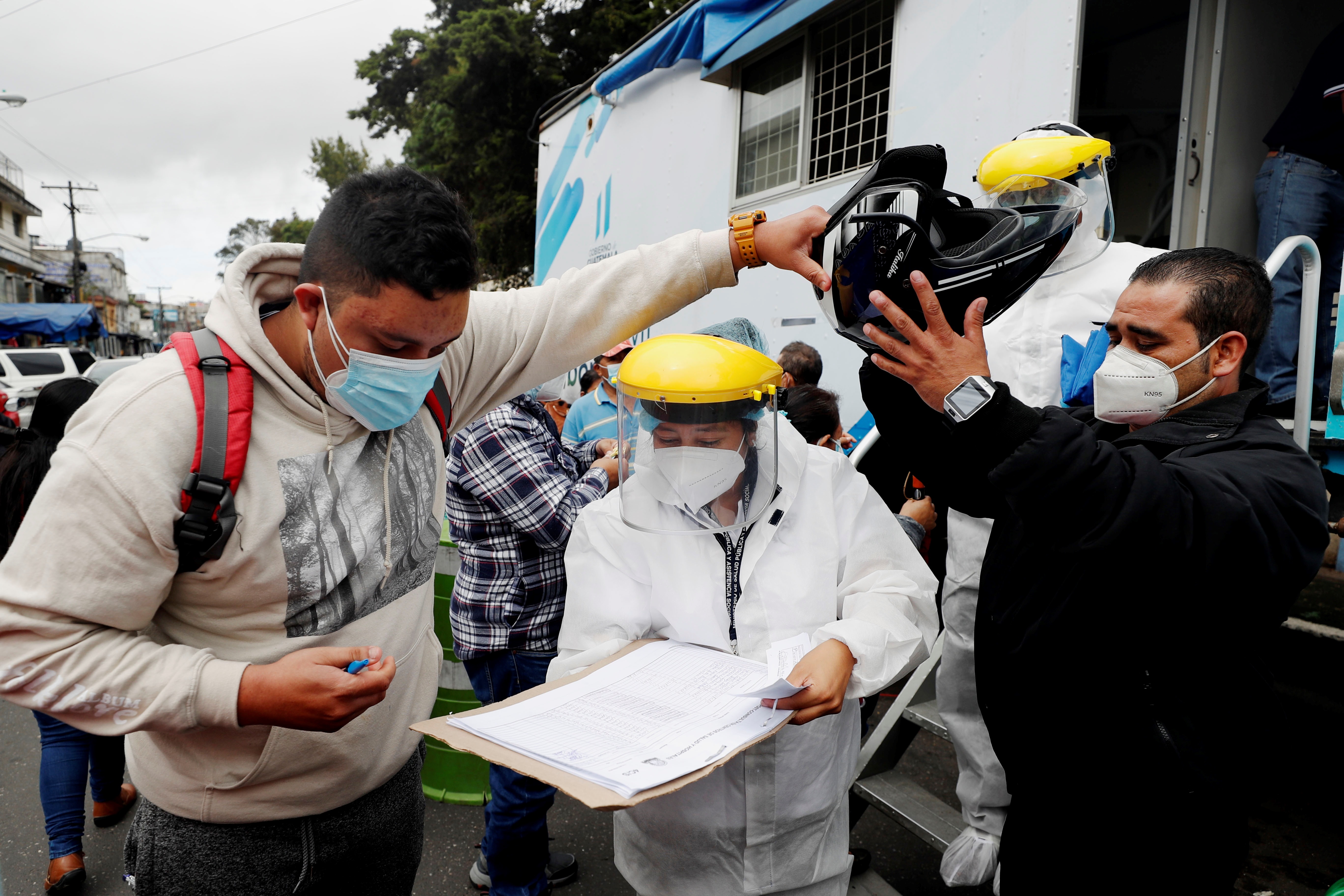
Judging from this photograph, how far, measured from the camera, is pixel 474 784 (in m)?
3.81

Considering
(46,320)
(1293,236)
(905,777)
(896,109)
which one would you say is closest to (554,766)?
(905,777)

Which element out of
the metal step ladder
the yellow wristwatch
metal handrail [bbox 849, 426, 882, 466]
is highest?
the yellow wristwatch

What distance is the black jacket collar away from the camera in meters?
1.73

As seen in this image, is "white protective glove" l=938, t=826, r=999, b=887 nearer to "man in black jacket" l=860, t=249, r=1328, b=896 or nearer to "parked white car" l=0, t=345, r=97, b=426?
"man in black jacket" l=860, t=249, r=1328, b=896

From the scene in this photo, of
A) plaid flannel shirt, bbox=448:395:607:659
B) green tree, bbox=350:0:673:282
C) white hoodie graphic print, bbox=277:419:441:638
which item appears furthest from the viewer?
green tree, bbox=350:0:673:282

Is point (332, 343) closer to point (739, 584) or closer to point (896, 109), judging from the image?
point (739, 584)

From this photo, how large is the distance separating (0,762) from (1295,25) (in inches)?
299

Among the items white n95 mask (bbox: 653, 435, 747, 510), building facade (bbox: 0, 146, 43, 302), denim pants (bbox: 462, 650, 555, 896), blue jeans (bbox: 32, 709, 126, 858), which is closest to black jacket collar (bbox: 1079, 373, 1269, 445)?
white n95 mask (bbox: 653, 435, 747, 510)

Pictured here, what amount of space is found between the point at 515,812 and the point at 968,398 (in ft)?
7.37

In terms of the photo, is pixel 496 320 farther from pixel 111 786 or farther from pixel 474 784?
pixel 111 786

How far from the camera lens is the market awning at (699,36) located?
5371mm

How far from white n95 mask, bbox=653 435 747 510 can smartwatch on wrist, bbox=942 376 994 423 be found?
60 centimetres

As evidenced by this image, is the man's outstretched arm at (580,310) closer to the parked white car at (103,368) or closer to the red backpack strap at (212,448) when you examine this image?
the red backpack strap at (212,448)

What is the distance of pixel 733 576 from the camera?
6.20 ft
